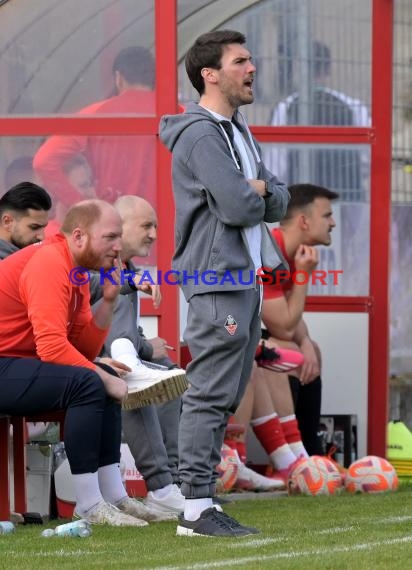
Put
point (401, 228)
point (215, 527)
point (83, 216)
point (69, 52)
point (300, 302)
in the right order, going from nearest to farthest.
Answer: point (215, 527) → point (83, 216) → point (69, 52) → point (300, 302) → point (401, 228)

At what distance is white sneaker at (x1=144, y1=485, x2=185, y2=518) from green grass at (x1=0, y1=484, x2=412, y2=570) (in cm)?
26

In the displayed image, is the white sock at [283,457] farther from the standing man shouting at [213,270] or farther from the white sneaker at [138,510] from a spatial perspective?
the standing man shouting at [213,270]

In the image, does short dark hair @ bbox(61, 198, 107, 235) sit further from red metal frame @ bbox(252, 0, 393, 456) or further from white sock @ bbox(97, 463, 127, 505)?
red metal frame @ bbox(252, 0, 393, 456)

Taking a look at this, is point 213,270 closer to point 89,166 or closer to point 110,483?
point 110,483

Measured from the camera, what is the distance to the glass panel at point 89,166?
776 cm

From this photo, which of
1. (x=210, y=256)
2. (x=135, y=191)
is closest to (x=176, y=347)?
(x=135, y=191)

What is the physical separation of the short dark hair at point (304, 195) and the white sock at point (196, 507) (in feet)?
11.3

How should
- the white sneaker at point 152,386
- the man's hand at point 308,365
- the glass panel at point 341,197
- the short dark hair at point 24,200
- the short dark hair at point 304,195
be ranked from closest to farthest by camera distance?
the white sneaker at point 152,386
the short dark hair at point 24,200
the man's hand at point 308,365
the short dark hair at point 304,195
the glass panel at point 341,197

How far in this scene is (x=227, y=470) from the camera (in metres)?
7.39

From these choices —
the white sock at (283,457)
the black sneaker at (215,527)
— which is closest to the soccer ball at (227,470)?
the white sock at (283,457)

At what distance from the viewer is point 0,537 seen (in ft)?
17.6

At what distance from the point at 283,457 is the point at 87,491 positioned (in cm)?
234

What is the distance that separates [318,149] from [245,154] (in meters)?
3.60

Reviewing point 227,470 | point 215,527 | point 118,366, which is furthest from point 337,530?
point 227,470
